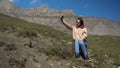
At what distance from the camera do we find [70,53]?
15.4 m

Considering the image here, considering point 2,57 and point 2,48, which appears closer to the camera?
point 2,57

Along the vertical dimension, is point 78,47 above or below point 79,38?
below

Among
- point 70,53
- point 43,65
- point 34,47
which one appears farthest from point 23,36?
point 43,65

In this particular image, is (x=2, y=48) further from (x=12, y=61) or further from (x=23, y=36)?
(x=23, y=36)

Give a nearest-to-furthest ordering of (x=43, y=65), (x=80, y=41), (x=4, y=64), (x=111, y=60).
Answer: (x=4, y=64)
(x=43, y=65)
(x=80, y=41)
(x=111, y=60)

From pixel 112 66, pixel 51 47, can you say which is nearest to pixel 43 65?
pixel 51 47

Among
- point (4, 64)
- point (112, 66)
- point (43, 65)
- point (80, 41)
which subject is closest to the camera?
point (4, 64)

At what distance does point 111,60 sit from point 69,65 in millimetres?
3834

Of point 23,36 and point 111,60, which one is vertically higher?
point 23,36

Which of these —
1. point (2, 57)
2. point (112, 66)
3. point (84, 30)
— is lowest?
point (112, 66)

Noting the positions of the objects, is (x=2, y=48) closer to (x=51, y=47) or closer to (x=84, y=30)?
(x=51, y=47)

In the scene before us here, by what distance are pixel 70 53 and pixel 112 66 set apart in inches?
93.5

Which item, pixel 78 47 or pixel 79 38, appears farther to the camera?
pixel 79 38

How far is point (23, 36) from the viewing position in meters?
18.0
